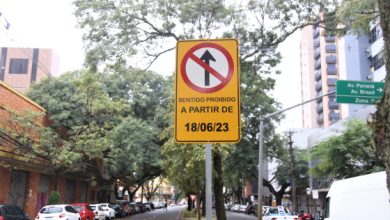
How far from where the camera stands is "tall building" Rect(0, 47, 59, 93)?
238ft

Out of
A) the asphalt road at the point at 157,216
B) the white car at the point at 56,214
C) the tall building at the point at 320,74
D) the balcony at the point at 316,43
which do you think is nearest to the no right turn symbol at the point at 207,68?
the white car at the point at 56,214

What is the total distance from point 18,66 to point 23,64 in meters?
0.79

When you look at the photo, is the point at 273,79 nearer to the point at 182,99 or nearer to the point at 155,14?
the point at 155,14

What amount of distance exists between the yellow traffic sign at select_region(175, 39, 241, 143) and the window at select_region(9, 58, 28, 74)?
242ft

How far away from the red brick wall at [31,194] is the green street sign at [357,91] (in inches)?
963

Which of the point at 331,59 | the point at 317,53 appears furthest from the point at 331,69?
the point at 317,53

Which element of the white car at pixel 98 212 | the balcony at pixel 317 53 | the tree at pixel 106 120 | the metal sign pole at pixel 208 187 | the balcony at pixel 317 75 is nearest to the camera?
the metal sign pole at pixel 208 187

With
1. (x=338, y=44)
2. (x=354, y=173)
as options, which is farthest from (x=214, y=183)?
(x=338, y=44)

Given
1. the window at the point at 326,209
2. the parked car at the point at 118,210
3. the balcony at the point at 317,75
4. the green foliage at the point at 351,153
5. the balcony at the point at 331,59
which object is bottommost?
the parked car at the point at 118,210

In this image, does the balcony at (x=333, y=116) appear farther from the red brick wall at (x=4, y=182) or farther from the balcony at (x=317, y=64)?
the red brick wall at (x=4, y=182)

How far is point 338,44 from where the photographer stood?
101 m

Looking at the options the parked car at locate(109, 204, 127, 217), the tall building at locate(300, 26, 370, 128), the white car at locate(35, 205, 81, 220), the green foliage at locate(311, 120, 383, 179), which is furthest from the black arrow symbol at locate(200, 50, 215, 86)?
the tall building at locate(300, 26, 370, 128)

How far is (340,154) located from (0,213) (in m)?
20.1

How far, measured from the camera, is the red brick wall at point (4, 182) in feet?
95.2
